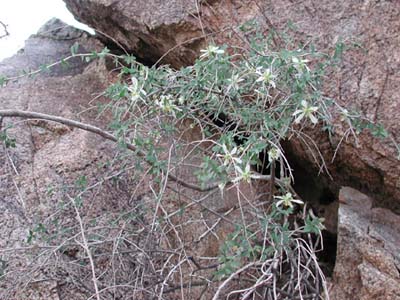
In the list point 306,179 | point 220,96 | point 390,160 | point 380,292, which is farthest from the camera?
point 306,179

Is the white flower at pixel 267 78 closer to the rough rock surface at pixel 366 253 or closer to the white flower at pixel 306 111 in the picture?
the white flower at pixel 306 111

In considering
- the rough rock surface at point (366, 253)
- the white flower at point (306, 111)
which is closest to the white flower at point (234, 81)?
the white flower at point (306, 111)

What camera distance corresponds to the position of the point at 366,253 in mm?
1908

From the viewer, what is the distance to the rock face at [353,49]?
2.01 m

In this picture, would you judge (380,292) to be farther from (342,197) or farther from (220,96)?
(220,96)

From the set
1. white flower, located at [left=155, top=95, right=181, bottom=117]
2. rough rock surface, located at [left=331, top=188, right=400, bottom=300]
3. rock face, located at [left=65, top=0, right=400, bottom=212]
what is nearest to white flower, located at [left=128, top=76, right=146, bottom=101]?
white flower, located at [left=155, top=95, right=181, bottom=117]

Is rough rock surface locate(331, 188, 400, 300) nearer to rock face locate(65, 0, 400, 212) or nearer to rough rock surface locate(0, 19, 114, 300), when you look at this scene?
rock face locate(65, 0, 400, 212)

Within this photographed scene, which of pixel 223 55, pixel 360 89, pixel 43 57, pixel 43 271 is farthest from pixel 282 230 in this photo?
pixel 43 57

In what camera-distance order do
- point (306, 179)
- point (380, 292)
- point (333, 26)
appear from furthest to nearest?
point (306, 179) < point (333, 26) < point (380, 292)

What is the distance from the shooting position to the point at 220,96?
173 cm

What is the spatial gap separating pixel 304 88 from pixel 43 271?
3.48 ft

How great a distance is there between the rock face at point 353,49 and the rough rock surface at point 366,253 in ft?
0.29

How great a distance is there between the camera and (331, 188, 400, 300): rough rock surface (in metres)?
1.86

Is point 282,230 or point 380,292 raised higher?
point 282,230
